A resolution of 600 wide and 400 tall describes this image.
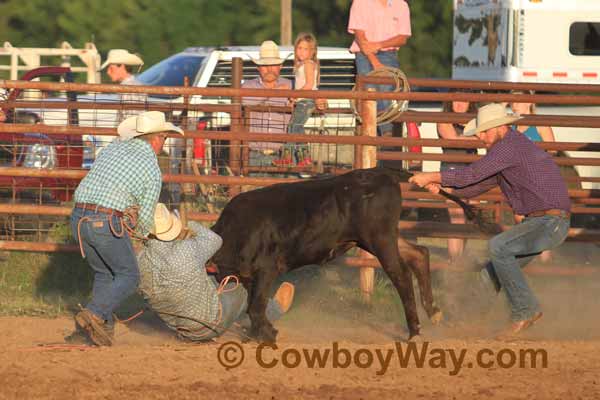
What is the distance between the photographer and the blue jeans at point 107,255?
7.47 m

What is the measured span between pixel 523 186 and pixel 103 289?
120 inches

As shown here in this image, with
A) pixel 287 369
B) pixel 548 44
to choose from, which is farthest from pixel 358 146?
pixel 548 44

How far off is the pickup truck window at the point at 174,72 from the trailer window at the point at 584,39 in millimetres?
4916

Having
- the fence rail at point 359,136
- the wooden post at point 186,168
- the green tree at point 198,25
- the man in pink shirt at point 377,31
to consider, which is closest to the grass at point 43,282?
the fence rail at point 359,136

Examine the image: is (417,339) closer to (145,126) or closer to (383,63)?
(145,126)

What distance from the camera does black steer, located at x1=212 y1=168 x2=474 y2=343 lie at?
26.2 ft

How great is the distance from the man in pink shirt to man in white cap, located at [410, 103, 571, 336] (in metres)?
2.96

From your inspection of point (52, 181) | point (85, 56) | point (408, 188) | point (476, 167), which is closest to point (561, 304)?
point (408, 188)

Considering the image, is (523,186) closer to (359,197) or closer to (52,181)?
(359,197)

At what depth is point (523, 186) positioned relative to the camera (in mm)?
8125

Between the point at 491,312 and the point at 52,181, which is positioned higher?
the point at 52,181

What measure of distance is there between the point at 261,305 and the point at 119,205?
49.3 inches

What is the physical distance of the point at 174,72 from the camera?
50.3 feet

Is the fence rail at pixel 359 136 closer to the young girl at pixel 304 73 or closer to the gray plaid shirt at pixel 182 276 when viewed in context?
the young girl at pixel 304 73
